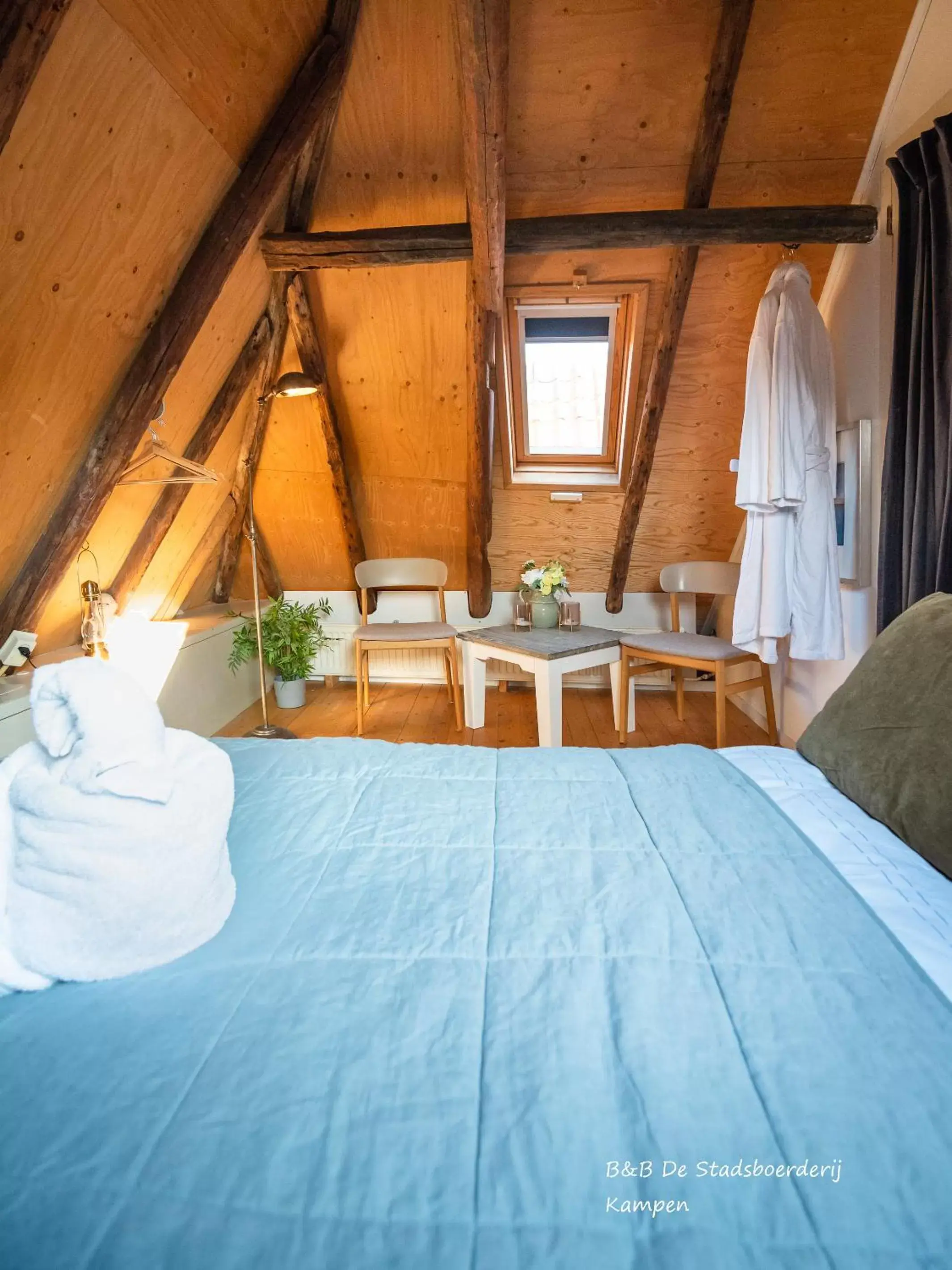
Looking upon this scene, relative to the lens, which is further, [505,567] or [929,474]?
[505,567]

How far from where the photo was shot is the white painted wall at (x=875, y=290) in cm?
219

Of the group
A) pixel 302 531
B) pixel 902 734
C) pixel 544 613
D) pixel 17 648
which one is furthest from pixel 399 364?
pixel 902 734

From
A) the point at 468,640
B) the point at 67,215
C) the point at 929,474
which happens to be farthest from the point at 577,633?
the point at 67,215

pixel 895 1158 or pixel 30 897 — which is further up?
pixel 30 897

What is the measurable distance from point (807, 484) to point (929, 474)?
493 millimetres

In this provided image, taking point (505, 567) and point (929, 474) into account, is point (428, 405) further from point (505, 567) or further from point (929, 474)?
point (929, 474)

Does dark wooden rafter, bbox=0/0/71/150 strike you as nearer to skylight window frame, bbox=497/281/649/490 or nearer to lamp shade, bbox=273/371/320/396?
lamp shade, bbox=273/371/320/396

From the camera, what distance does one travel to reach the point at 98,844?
0.89 metres

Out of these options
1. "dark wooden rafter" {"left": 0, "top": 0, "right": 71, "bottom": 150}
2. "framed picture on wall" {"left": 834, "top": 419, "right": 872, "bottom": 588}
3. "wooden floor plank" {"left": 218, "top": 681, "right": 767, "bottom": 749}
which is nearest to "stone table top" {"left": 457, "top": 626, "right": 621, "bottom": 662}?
"wooden floor plank" {"left": 218, "top": 681, "right": 767, "bottom": 749}

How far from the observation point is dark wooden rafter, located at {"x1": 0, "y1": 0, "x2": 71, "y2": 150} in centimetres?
143

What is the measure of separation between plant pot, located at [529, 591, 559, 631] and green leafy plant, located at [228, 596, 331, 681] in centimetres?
129

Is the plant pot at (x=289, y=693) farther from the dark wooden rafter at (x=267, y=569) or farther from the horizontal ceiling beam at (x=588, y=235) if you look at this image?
the horizontal ceiling beam at (x=588, y=235)

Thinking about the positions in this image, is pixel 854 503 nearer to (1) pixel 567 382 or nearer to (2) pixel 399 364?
(1) pixel 567 382

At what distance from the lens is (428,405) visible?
3570mm
